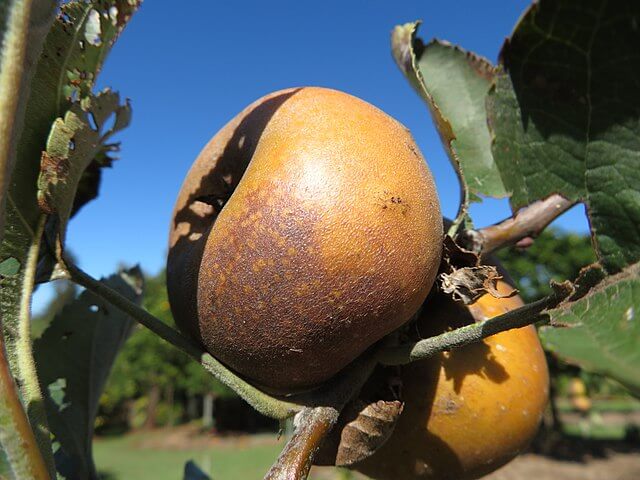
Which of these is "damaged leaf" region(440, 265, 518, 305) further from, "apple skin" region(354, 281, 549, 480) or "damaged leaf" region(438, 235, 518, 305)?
"apple skin" region(354, 281, 549, 480)

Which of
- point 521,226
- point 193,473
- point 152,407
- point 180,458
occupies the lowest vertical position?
point 180,458

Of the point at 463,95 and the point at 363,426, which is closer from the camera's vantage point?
the point at 363,426

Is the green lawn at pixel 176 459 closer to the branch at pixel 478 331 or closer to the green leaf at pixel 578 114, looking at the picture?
the branch at pixel 478 331

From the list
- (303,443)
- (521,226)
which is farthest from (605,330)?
(521,226)

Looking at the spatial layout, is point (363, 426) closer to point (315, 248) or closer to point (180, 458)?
point (315, 248)

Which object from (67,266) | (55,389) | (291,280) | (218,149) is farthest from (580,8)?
(55,389)

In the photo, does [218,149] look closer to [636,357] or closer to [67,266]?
[67,266]

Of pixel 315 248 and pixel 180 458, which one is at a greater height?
pixel 315 248

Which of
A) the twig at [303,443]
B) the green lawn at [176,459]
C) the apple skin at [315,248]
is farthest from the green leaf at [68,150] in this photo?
the green lawn at [176,459]
